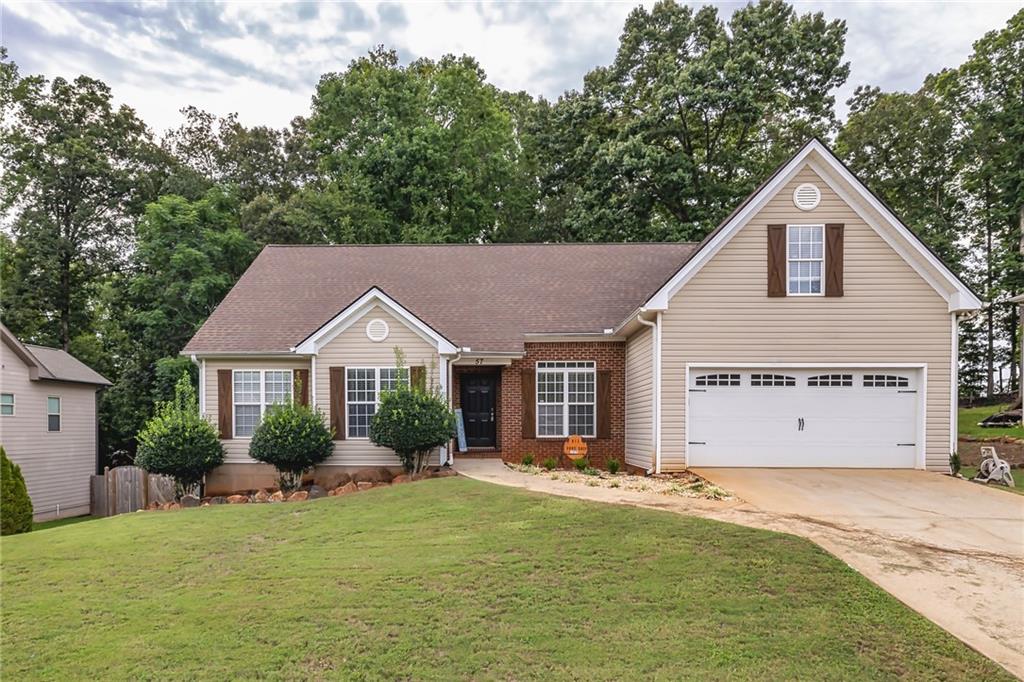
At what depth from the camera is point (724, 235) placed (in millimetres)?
12328

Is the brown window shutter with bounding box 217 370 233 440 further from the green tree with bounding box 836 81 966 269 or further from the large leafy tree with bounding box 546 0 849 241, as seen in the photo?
the green tree with bounding box 836 81 966 269

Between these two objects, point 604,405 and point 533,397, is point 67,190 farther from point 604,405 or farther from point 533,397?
point 604,405

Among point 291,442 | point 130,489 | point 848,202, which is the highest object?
point 848,202

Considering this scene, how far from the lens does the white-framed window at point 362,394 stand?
44.9 ft

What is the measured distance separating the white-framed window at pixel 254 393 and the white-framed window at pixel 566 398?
6159 mm

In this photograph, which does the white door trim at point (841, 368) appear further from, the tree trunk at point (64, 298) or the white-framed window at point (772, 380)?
the tree trunk at point (64, 298)

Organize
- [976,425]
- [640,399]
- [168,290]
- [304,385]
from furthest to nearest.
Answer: [976,425], [168,290], [304,385], [640,399]

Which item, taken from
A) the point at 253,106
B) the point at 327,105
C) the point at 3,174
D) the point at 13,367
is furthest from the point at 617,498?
the point at 3,174

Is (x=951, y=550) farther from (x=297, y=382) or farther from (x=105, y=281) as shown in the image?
(x=105, y=281)

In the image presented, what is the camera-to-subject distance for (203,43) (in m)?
16.4

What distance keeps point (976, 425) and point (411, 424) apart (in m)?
22.4

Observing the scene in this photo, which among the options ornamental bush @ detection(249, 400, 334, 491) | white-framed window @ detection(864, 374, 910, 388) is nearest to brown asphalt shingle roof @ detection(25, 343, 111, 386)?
ornamental bush @ detection(249, 400, 334, 491)

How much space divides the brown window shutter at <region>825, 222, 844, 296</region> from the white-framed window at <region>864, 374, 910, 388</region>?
187cm

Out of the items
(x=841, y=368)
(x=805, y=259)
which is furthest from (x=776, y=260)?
(x=841, y=368)
